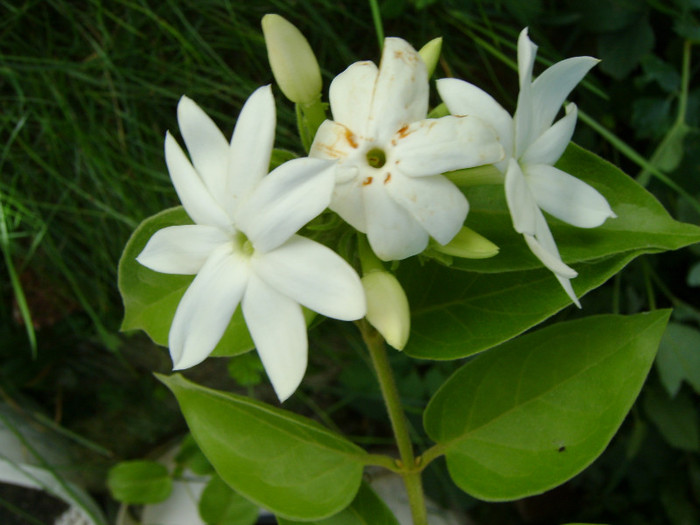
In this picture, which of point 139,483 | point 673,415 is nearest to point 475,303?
point 673,415

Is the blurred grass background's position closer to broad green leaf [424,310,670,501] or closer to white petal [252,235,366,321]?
broad green leaf [424,310,670,501]

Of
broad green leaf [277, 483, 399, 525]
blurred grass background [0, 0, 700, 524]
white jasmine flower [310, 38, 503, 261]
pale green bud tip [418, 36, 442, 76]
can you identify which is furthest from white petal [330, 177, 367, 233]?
blurred grass background [0, 0, 700, 524]

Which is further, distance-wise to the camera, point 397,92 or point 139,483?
point 139,483

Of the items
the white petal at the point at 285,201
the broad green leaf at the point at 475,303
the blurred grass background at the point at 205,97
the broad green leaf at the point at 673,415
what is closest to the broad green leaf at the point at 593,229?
the broad green leaf at the point at 475,303

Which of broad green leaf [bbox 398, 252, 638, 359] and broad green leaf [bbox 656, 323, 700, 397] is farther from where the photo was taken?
broad green leaf [bbox 656, 323, 700, 397]

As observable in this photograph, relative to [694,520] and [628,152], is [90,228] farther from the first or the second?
[694,520]

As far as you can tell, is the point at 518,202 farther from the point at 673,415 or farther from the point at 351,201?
the point at 673,415

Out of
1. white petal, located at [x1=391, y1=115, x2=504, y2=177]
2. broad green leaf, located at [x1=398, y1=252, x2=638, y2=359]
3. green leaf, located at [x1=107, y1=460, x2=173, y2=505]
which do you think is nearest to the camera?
white petal, located at [x1=391, y1=115, x2=504, y2=177]

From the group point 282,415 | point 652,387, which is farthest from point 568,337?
point 652,387
